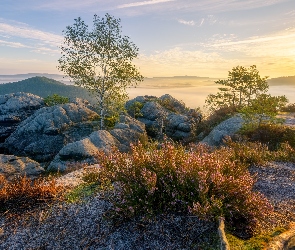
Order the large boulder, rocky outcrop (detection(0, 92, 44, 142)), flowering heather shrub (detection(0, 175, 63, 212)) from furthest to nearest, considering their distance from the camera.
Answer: rocky outcrop (detection(0, 92, 44, 142))
the large boulder
flowering heather shrub (detection(0, 175, 63, 212))

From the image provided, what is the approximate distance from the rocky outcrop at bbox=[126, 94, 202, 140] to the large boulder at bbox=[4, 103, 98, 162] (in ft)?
25.8

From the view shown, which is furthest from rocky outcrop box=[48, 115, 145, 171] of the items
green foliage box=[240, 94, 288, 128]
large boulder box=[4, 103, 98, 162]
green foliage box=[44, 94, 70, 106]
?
green foliage box=[44, 94, 70, 106]

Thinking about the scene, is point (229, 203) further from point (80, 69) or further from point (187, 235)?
point (80, 69)

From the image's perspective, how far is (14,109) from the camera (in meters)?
34.1

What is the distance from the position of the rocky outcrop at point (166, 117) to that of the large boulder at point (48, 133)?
785 cm

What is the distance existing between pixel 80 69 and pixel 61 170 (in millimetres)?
16466

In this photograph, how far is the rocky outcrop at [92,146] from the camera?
1828 centimetres

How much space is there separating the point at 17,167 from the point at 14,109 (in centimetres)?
2523

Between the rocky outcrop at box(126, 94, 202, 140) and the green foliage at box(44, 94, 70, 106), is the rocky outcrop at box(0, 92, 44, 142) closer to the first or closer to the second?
the green foliage at box(44, 94, 70, 106)

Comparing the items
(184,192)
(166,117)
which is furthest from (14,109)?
(184,192)

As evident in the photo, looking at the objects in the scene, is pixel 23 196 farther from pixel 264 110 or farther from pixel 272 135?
pixel 264 110

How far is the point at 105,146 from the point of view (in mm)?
19719

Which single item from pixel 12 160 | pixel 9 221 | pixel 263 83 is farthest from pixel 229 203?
pixel 263 83

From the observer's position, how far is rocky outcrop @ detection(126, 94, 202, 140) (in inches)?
1287
